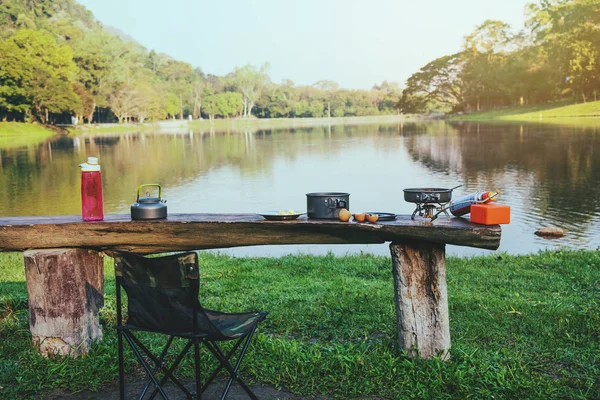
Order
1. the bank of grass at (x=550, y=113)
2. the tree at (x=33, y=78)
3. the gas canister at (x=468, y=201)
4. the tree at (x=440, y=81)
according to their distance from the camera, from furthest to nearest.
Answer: the tree at (x=440, y=81) < the tree at (x=33, y=78) < the bank of grass at (x=550, y=113) < the gas canister at (x=468, y=201)

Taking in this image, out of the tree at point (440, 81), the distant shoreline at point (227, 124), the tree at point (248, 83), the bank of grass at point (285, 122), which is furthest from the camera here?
the tree at point (248, 83)

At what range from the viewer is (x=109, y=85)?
60031 millimetres

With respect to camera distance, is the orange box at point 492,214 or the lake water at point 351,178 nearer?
the orange box at point 492,214

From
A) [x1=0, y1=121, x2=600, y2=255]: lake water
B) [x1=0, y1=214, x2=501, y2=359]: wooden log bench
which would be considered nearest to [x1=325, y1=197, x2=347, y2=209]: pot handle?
[x1=0, y1=214, x2=501, y2=359]: wooden log bench

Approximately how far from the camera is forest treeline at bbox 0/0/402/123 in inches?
1900

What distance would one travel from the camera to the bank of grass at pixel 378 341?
10.1 feet

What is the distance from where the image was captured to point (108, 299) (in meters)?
4.90

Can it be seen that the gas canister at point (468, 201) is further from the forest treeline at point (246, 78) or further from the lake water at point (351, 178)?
the forest treeline at point (246, 78)

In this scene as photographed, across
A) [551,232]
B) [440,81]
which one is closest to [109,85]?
[440,81]

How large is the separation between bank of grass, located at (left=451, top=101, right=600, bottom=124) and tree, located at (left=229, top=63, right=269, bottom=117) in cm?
4587

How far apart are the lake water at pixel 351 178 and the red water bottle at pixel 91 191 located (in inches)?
227

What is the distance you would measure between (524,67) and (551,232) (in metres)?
54.5

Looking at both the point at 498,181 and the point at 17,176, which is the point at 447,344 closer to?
the point at 498,181

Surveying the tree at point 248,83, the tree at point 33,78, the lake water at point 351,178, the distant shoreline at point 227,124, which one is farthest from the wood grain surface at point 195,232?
the tree at point 248,83
